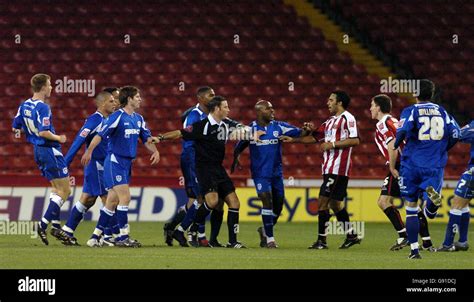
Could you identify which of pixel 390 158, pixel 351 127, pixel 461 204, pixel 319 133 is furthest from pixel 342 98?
pixel 461 204

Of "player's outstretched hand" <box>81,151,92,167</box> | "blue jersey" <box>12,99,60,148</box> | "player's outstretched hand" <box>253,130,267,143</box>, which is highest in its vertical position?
"blue jersey" <box>12,99,60,148</box>

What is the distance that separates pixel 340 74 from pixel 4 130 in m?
7.79

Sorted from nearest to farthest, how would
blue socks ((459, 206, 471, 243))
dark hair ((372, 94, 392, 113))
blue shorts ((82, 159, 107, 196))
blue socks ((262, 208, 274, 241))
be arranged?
blue socks ((459, 206, 471, 243)) → dark hair ((372, 94, 392, 113)) → blue shorts ((82, 159, 107, 196)) → blue socks ((262, 208, 274, 241))

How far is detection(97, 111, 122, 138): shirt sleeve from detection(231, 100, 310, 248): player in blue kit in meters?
1.85

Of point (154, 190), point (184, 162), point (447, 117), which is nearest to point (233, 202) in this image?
point (184, 162)

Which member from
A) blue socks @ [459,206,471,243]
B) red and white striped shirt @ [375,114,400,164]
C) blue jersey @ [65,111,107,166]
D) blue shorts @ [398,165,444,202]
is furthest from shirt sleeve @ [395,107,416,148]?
blue jersey @ [65,111,107,166]

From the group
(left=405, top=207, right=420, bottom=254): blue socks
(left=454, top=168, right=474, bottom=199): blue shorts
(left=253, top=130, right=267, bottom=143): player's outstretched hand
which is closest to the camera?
(left=405, top=207, right=420, bottom=254): blue socks

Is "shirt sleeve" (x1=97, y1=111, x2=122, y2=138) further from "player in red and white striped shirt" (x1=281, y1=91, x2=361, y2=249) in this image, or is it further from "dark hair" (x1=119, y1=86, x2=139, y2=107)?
"player in red and white striped shirt" (x1=281, y1=91, x2=361, y2=249)

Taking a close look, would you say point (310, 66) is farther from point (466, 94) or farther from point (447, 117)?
point (447, 117)

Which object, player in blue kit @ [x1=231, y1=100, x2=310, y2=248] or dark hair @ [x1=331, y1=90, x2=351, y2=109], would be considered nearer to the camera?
dark hair @ [x1=331, y1=90, x2=351, y2=109]

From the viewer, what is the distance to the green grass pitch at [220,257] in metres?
11.7

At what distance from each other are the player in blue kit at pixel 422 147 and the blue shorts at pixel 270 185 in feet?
8.40

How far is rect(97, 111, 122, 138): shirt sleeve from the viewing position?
14.3m

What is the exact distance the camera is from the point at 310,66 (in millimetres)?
26109
